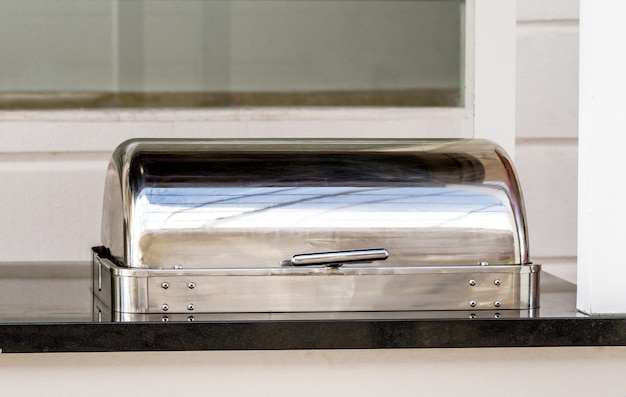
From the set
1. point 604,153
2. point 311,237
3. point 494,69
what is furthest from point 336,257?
point 494,69

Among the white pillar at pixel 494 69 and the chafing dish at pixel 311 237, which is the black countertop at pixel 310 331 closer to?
the chafing dish at pixel 311 237

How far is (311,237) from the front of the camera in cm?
183

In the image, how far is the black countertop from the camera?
167cm

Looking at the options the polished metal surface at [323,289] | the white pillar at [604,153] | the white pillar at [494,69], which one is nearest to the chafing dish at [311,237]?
the polished metal surface at [323,289]

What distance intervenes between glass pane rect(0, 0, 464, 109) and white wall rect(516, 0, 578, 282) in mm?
205

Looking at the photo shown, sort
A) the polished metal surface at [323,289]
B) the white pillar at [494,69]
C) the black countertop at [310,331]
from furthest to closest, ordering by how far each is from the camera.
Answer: the white pillar at [494,69], the polished metal surface at [323,289], the black countertop at [310,331]

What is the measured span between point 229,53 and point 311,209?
1133 millimetres

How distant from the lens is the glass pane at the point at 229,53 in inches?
111

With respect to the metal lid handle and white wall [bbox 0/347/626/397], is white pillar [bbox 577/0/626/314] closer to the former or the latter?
white wall [bbox 0/347/626/397]

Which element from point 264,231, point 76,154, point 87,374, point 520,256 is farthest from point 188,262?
point 76,154

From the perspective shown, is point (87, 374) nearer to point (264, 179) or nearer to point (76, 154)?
point (264, 179)

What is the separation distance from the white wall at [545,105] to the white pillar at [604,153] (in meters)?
0.89

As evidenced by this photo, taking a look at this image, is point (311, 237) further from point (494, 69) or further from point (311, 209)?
point (494, 69)

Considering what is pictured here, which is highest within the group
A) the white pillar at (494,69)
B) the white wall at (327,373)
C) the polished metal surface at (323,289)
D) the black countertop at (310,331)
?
the white pillar at (494,69)
